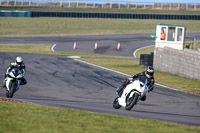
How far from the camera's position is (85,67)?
89.2ft

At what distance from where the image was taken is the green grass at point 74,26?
58812 mm

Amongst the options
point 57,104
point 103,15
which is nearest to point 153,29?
point 103,15

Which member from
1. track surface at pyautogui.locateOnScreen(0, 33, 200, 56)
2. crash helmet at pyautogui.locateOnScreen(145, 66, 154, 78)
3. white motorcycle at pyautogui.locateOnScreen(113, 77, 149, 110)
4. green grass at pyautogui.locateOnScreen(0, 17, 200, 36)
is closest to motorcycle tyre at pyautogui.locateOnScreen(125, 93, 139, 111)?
white motorcycle at pyautogui.locateOnScreen(113, 77, 149, 110)

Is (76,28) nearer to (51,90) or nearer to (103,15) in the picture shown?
(103,15)

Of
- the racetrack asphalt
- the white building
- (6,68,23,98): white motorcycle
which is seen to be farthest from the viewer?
the white building

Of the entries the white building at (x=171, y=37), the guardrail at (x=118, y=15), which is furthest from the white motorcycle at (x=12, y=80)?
the guardrail at (x=118, y=15)

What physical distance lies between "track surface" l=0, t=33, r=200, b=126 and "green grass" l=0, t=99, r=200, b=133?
1909mm

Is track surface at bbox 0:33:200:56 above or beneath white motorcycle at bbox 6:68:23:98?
beneath

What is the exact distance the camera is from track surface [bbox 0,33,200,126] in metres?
14.1

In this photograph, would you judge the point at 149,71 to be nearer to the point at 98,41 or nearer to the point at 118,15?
the point at 98,41

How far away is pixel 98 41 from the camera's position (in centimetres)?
4953

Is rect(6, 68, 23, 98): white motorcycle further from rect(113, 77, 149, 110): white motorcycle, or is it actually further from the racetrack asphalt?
rect(113, 77, 149, 110): white motorcycle

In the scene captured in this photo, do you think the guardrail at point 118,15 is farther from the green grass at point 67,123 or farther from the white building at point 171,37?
the green grass at point 67,123

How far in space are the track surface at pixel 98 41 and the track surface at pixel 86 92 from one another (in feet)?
40.5
